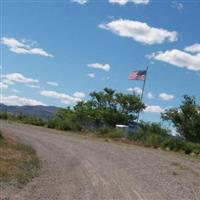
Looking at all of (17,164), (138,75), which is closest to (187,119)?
(138,75)

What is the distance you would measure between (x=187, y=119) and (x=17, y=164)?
49.8 m

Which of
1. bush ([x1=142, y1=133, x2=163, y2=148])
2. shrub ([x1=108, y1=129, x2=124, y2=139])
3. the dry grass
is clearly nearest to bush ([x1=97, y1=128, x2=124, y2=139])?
shrub ([x1=108, y1=129, x2=124, y2=139])

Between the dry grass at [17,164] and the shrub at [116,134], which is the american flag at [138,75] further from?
the dry grass at [17,164]

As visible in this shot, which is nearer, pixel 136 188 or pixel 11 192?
pixel 11 192

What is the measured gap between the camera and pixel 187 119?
66438 mm

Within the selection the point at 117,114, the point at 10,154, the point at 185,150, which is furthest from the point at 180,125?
the point at 10,154

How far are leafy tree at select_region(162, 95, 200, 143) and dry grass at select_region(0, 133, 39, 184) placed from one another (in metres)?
42.0

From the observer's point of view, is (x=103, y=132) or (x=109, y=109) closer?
(x=103, y=132)

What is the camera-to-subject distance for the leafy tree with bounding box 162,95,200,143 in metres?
64.8

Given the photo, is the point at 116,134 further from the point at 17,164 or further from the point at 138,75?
the point at 17,164

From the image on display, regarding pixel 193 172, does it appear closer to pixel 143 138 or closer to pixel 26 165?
pixel 26 165

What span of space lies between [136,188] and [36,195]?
4.01 meters

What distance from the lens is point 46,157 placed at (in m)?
23.4

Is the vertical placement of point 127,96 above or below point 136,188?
above
